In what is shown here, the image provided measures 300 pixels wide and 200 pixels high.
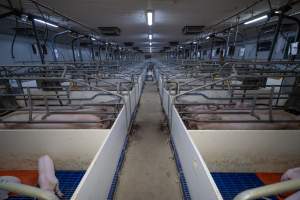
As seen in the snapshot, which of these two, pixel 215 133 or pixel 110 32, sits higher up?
pixel 110 32

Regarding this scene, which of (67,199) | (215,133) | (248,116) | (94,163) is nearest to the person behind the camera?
(94,163)

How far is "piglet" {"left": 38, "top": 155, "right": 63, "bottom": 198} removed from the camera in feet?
6.02

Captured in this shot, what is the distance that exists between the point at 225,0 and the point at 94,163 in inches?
174

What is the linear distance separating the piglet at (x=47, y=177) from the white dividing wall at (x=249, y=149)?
4.86ft

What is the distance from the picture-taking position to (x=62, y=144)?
217cm

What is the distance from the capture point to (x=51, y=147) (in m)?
2.18

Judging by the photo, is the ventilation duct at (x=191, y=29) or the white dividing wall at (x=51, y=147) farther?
the ventilation duct at (x=191, y=29)

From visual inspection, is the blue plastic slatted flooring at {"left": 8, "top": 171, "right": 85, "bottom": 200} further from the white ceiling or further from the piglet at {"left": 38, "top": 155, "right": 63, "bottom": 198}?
the white ceiling

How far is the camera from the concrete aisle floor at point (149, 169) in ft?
7.01

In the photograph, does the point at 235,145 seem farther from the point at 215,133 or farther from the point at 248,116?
the point at 248,116

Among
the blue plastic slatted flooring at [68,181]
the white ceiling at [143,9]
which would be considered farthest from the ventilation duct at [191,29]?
the blue plastic slatted flooring at [68,181]

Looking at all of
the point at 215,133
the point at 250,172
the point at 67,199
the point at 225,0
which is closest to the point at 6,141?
the point at 67,199

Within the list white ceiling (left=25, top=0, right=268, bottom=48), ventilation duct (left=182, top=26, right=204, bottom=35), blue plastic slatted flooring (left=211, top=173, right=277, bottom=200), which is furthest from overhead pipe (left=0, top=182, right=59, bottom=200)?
ventilation duct (left=182, top=26, right=204, bottom=35)

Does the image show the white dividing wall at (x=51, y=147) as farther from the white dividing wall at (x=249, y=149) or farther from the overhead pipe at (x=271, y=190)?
the overhead pipe at (x=271, y=190)
